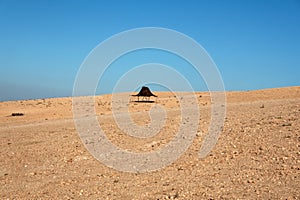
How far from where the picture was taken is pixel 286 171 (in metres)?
7.44

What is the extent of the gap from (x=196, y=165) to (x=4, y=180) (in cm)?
501

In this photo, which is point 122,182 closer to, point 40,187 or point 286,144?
point 40,187

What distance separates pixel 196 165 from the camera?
28.7ft

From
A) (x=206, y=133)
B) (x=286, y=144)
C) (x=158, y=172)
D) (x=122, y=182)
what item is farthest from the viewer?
(x=206, y=133)

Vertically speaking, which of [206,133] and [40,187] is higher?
[206,133]

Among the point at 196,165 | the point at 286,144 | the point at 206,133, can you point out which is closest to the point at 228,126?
the point at 206,133

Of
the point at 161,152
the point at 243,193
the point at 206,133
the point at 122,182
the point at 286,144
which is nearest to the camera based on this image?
the point at 243,193

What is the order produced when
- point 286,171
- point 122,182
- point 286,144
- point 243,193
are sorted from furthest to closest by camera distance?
point 286,144 < point 122,182 < point 286,171 < point 243,193

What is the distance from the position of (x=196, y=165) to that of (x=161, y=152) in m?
1.81

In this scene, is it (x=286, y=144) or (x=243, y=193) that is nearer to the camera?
(x=243, y=193)

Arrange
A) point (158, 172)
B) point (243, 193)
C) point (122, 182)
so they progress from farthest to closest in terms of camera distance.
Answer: point (158, 172) < point (122, 182) < point (243, 193)

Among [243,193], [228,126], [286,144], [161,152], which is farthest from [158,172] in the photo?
[228,126]

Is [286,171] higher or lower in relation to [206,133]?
lower

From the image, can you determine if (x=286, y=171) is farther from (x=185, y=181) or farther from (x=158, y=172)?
(x=158, y=172)
